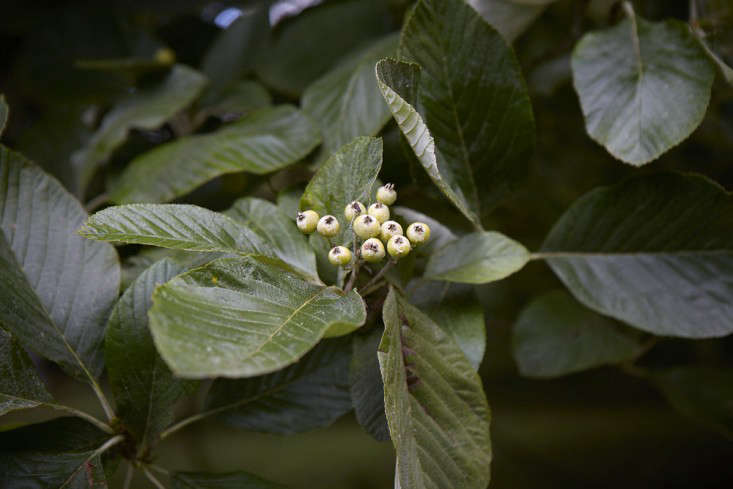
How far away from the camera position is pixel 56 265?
1.46 feet

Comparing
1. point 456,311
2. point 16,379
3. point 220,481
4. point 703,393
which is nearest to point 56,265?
point 16,379

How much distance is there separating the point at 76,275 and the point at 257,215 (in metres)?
0.15

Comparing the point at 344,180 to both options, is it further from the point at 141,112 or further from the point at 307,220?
the point at 141,112

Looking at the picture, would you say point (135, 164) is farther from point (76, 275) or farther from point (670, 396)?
point (670, 396)

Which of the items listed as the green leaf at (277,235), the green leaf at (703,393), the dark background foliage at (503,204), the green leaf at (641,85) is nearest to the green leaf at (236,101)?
the dark background foliage at (503,204)

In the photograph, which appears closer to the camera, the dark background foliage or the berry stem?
the berry stem

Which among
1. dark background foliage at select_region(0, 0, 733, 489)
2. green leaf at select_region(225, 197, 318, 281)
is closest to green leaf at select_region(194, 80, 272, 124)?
dark background foliage at select_region(0, 0, 733, 489)

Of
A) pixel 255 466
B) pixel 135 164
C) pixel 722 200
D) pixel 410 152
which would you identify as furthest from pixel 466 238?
pixel 255 466

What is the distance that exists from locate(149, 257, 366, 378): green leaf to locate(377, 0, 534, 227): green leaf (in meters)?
0.15

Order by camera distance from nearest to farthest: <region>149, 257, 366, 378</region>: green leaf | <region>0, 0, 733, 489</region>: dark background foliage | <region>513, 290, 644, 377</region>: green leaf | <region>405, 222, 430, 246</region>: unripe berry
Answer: <region>149, 257, 366, 378</region>: green leaf, <region>405, 222, 430, 246</region>: unripe berry, <region>513, 290, 644, 377</region>: green leaf, <region>0, 0, 733, 489</region>: dark background foliage

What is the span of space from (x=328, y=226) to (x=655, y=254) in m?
0.32

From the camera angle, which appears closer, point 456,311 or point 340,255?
point 340,255

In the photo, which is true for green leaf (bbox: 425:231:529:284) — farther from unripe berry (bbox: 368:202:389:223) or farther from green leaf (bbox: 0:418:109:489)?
green leaf (bbox: 0:418:109:489)

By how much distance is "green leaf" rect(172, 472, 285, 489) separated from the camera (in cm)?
44
